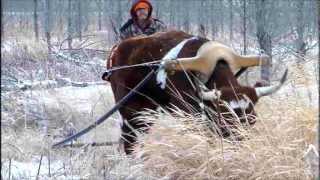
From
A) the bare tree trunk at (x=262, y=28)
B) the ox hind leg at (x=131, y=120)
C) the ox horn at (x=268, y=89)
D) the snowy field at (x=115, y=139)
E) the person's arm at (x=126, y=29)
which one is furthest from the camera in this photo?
the bare tree trunk at (x=262, y=28)

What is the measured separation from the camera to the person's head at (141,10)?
6.60 meters

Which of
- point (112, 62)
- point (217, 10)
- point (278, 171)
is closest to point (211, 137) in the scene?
point (278, 171)

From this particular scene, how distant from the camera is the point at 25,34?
633 inches

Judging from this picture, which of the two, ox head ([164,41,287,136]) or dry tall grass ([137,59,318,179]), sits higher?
ox head ([164,41,287,136])

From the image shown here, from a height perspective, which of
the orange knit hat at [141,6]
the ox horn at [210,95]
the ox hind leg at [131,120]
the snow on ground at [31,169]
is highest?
the orange knit hat at [141,6]

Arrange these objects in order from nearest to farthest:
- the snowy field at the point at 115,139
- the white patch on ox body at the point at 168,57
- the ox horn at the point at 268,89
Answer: the snowy field at the point at 115,139
the ox horn at the point at 268,89
the white patch on ox body at the point at 168,57

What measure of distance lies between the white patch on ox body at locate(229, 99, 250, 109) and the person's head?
204cm

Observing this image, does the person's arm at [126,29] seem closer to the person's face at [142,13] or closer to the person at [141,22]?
the person at [141,22]

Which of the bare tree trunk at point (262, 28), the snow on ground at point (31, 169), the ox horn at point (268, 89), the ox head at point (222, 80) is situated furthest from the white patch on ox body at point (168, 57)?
the bare tree trunk at point (262, 28)

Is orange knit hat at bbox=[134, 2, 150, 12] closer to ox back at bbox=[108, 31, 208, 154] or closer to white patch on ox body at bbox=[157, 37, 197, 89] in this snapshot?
ox back at bbox=[108, 31, 208, 154]

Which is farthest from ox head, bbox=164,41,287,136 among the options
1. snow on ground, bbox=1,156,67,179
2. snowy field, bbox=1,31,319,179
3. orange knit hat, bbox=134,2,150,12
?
orange knit hat, bbox=134,2,150,12

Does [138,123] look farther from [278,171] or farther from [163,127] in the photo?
[278,171]

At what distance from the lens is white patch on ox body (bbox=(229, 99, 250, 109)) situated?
482 cm

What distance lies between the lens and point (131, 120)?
19.6 ft
